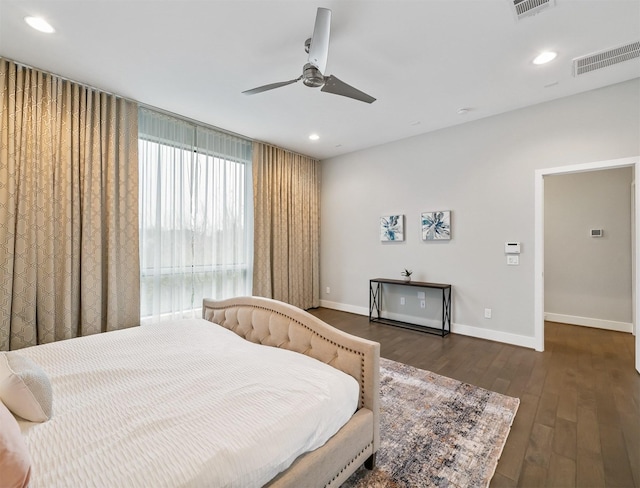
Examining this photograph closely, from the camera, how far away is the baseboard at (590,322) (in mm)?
4215

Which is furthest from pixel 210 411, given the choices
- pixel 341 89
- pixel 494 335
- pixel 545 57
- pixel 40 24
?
pixel 494 335

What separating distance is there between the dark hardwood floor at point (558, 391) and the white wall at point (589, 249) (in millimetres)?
401

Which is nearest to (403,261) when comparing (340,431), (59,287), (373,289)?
(373,289)

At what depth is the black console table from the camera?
13.7 ft

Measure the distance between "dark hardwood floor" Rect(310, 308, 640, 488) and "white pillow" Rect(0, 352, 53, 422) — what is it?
7.29 feet

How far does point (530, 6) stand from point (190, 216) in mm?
4064

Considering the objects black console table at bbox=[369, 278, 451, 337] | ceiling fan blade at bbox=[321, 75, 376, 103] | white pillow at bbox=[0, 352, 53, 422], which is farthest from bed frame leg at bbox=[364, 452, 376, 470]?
black console table at bbox=[369, 278, 451, 337]

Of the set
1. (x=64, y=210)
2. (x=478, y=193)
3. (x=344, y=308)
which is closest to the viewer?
(x=64, y=210)

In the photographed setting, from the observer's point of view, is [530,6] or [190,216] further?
[190,216]

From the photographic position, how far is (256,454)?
1.08m

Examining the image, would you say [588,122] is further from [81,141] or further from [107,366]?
[81,141]

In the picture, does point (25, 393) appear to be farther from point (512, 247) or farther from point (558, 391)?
point (512, 247)

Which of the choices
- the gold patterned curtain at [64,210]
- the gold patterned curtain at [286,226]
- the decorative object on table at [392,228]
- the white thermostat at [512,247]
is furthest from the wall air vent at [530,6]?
the gold patterned curtain at [64,210]

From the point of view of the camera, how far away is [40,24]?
7.34 ft
